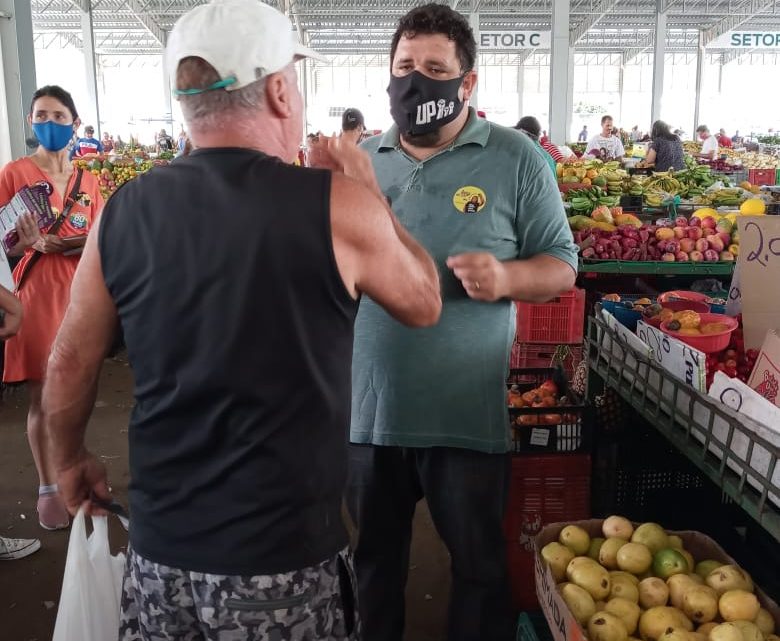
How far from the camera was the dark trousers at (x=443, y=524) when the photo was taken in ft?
6.53

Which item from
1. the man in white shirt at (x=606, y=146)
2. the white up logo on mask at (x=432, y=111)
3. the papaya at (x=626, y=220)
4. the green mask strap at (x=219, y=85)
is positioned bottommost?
the papaya at (x=626, y=220)

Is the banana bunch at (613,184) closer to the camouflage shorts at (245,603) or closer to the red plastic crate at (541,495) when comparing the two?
the red plastic crate at (541,495)

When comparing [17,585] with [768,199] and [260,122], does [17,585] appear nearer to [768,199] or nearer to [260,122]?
[260,122]

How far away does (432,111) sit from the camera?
1.96 m

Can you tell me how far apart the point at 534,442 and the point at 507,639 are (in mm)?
641

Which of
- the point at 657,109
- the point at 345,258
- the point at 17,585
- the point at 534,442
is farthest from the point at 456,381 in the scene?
the point at 657,109

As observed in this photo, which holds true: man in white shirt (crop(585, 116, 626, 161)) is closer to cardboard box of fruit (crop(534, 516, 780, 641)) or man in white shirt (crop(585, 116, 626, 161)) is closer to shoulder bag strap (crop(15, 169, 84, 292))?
shoulder bag strap (crop(15, 169, 84, 292))

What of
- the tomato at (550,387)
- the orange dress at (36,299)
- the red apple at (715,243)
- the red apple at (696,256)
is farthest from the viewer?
the red apple at (715,243)

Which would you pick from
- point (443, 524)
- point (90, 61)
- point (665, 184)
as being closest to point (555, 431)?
point (443, 524)

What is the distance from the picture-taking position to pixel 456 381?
6.46 feet

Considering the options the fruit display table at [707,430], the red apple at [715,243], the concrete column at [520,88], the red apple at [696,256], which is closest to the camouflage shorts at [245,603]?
the fruit display table at [707,430]

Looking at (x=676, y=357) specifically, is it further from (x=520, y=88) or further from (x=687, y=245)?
(x=520, y=88)

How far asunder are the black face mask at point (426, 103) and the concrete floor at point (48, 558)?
1.79m

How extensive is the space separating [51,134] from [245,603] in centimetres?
271
